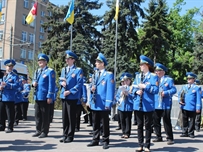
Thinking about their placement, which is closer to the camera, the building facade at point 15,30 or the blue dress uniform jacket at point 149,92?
the blue dress uniform jacket at point 149,92

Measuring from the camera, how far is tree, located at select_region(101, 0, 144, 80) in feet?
97.1

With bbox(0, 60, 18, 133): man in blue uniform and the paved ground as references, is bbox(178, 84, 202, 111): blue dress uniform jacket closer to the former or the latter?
the paved ground

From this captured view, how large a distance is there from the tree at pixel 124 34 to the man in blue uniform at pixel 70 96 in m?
21.6

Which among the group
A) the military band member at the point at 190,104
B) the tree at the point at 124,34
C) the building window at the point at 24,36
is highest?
the building window at the point at 24,36

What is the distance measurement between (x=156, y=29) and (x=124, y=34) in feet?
11.4

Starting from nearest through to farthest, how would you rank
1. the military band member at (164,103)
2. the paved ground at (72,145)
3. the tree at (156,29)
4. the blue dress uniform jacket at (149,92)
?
the blue dress uniform jacket at (149,92) → the paved ground at (72,145) → the military band member at (164,103) → the tree at (156,29)

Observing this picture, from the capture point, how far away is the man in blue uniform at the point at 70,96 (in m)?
7.45

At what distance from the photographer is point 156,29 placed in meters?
31.3

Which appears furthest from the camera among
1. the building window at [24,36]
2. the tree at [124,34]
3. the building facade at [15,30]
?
the building window at [24,36]

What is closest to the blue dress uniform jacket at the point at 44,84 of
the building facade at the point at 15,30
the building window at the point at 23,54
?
the building facade at the point at 15,30

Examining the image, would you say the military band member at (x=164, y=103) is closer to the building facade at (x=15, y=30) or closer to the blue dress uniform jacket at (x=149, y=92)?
the blue dress uniform jacket at (x=149, y=92)

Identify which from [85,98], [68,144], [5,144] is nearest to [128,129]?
[85,98]

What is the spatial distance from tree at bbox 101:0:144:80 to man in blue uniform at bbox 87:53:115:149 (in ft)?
71.7

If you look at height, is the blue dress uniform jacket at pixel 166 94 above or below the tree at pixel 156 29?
below
